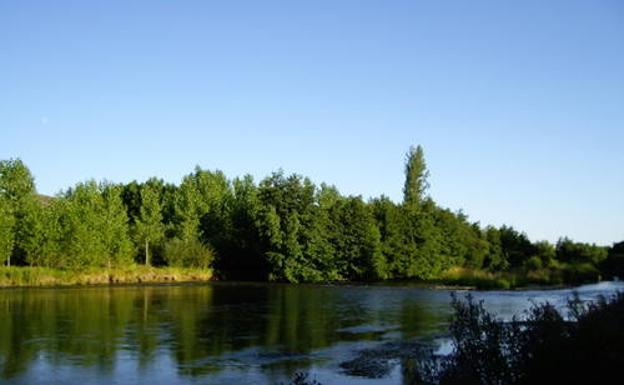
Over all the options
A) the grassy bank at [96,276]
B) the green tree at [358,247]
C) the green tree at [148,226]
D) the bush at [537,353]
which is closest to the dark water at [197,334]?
the bush at [537,353]

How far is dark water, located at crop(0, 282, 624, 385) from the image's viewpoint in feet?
66.4

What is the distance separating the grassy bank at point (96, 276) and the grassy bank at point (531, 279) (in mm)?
30638

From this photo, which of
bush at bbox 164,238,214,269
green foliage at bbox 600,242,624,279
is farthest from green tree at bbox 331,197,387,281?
green foliage at bbox 600,242,624,279

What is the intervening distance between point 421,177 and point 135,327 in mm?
83495

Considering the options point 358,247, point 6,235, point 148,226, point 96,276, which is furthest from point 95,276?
point 358,247

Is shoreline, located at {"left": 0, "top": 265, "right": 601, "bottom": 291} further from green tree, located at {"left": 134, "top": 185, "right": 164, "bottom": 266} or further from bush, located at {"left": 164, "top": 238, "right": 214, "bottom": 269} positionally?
green tree, located at {"left": 134, "top": 185, "right": 164, "bottom": 266}

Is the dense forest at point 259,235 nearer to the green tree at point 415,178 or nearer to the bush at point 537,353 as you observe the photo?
the green tree at point 415,178

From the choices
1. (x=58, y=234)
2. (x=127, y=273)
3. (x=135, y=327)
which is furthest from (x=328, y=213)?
(x=135, y=327)

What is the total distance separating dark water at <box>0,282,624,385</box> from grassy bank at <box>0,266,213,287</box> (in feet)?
39.4

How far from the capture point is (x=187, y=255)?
85438 mm

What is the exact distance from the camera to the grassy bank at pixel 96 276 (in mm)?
64375

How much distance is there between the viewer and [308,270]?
83.8m

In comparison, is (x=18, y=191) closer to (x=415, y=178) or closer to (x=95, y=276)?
(x=95, y=276)

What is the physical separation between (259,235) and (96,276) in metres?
22.0
